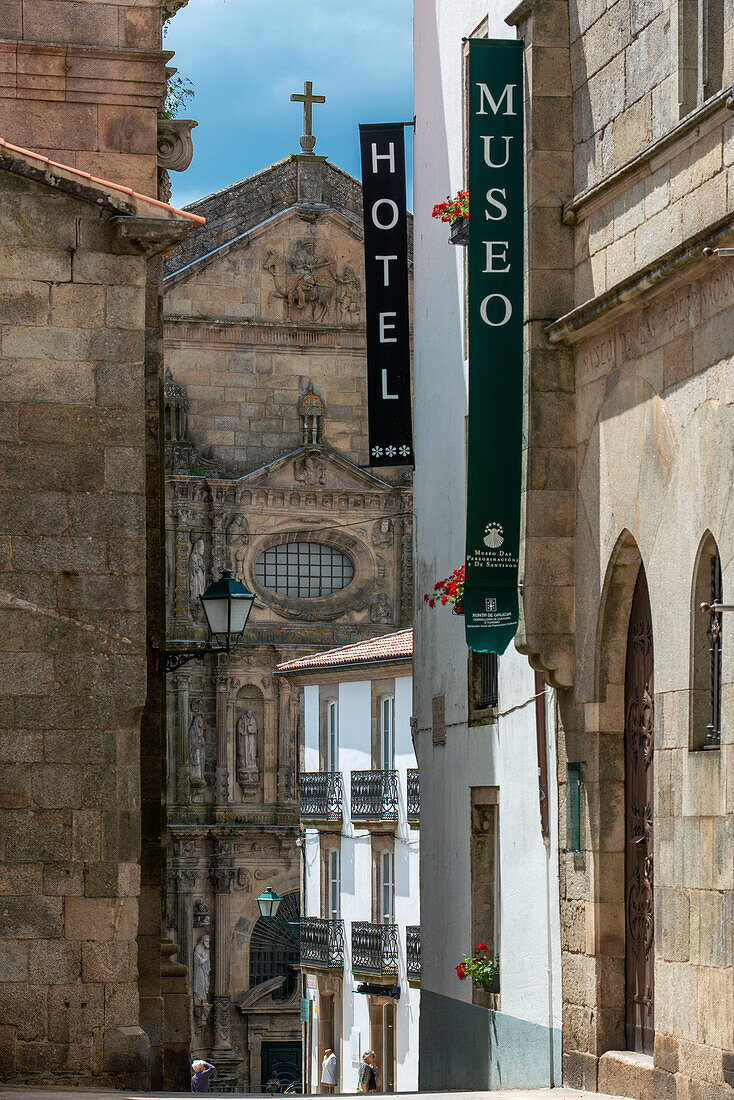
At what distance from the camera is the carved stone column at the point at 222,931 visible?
33.8 meters

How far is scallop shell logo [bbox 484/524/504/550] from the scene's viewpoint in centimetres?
1323

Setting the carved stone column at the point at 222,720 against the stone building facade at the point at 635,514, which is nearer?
the stone building facade at the point at 635,514

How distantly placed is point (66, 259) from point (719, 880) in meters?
5.51

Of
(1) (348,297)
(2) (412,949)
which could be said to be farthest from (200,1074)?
(1) (348,297)

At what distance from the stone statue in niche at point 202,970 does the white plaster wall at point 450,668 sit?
49.1ft

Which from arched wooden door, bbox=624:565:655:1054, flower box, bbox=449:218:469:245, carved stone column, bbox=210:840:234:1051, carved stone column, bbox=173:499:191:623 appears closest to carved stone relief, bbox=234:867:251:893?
carved stone column, bbox=210:840:234:1051

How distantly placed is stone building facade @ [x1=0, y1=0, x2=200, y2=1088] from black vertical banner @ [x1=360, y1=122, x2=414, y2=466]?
478cm

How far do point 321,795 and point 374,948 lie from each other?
3772 millimetres

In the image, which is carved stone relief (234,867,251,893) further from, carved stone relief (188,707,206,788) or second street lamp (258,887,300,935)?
carved stone relief (188,707,206,788)

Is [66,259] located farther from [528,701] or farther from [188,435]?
[188,435]

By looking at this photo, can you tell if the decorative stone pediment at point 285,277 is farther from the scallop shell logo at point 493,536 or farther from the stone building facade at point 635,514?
the scallop shell logo at point 493,536

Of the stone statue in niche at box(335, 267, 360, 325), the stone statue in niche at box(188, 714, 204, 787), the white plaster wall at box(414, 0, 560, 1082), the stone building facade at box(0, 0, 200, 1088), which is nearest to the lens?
the stone building facade at box(0, 0, 200, 1088)

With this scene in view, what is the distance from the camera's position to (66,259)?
12.6 meters

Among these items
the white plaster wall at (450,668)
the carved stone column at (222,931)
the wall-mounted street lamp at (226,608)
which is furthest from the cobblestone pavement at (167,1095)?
the carved stone column at (222,931)
